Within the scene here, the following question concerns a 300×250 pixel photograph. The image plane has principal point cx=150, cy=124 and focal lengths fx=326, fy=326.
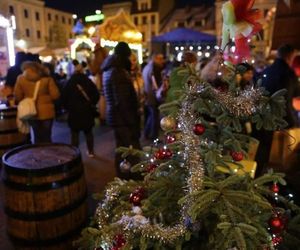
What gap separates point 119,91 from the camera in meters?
4.57

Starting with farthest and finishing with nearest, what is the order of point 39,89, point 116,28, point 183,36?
point 183,36
point 116,28
point 39,89

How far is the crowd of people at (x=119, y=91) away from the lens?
4.58 meters

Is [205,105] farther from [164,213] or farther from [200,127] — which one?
[164,213]

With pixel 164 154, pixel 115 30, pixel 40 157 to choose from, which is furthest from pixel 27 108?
pixel 115 30

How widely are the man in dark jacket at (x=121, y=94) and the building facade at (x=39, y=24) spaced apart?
37564 mm

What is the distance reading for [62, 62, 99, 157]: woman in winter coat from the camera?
5727 mm

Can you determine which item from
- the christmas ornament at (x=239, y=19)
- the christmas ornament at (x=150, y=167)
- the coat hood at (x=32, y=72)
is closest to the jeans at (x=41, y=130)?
the coat hood at (x=32, y=72)

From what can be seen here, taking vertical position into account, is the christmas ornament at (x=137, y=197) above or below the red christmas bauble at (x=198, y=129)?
below

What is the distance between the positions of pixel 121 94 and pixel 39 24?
46606 mm

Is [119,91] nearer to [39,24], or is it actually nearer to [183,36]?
[183,36]

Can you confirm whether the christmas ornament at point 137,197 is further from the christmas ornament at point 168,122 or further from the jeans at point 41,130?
the jeans at point 41,130

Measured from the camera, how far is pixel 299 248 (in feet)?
8.12

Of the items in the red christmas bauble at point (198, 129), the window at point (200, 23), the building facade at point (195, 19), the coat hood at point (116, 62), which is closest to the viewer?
the red christmas bauble at point (198, 129)

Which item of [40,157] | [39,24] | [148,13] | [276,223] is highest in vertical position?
[148,13]
